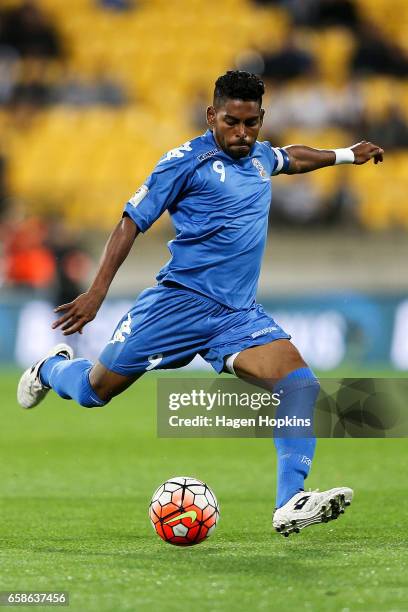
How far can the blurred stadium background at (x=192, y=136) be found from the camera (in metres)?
16.3

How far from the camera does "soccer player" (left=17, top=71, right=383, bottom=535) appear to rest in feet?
17.8

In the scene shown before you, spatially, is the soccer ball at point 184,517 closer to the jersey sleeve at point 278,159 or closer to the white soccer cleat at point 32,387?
the white soccer cleat at point 32,387

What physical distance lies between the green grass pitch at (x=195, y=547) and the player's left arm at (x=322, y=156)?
1819 mm

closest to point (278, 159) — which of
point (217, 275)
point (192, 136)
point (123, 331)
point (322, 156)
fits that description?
point (322, 156)

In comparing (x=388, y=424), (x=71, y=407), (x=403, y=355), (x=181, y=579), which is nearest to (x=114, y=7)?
(x=403, y=355)

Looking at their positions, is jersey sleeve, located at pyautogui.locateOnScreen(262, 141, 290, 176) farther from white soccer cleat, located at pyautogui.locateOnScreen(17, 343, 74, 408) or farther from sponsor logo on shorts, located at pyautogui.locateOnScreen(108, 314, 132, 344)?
white soccer cleat, located at pyautogui.locateOnScreen(17, 343, 74, 408)

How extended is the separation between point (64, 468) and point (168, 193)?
3.40m

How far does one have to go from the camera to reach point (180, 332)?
5.59 metres

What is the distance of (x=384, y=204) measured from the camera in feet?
61.0

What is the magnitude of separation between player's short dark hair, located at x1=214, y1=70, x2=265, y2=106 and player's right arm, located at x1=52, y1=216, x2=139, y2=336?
28.5 inches

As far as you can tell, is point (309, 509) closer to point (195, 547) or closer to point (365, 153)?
point (195, 547)

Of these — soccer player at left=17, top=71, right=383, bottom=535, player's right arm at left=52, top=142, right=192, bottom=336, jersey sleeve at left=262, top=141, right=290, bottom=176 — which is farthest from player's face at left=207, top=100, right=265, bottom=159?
jersey sleeve at left=262, top=141, right=290, bottom=176

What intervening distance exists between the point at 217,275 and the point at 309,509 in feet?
3.91

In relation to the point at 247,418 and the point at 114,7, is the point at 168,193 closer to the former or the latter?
the point at 247,418
